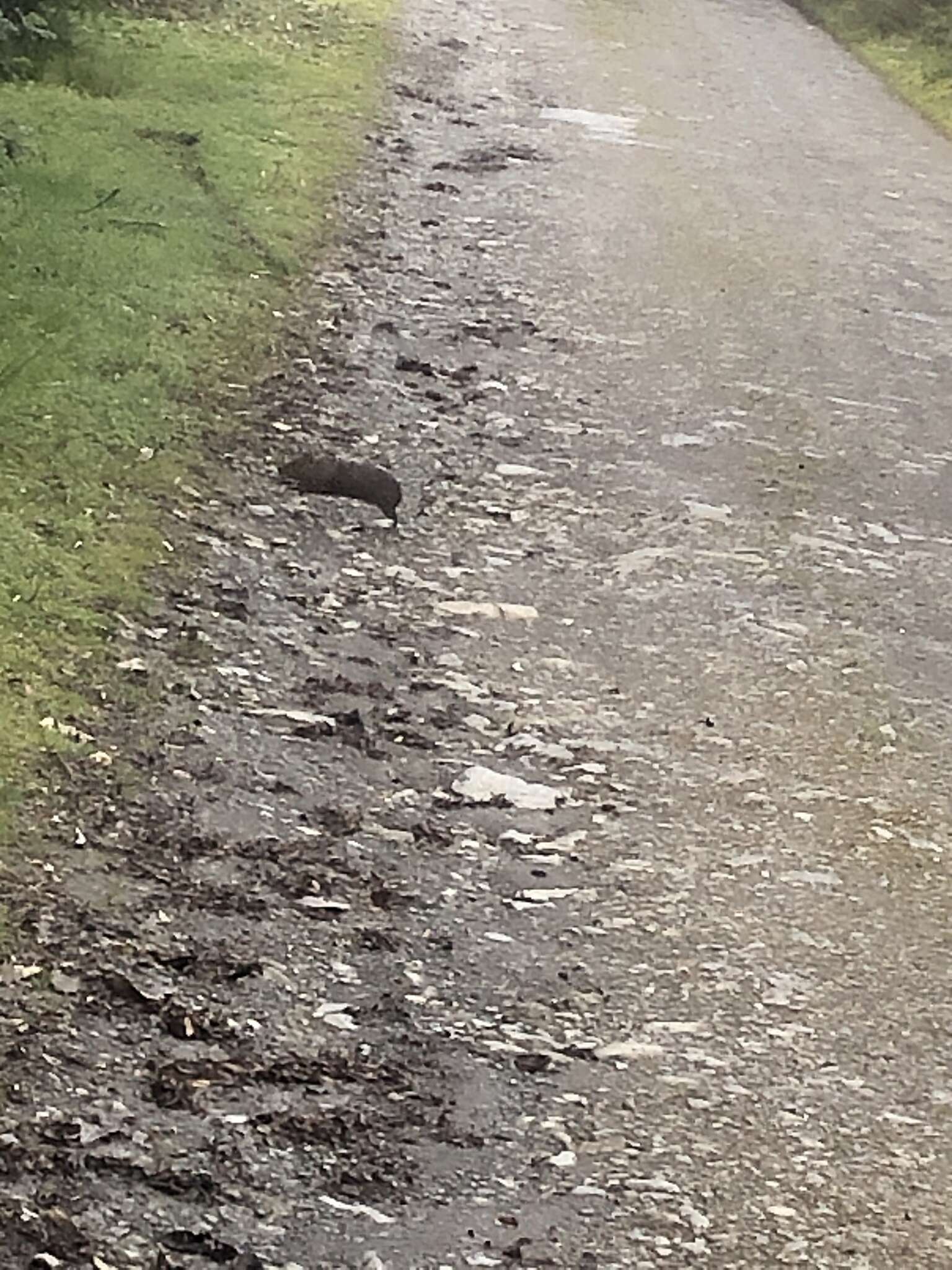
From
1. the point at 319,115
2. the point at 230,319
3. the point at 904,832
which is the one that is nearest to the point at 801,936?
the point at 904,832

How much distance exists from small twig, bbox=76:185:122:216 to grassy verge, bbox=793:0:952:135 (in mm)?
7882

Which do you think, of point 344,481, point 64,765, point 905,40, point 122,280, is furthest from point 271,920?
point 905,40

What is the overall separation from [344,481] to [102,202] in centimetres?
252

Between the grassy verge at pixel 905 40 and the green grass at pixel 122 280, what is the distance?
15.7ft

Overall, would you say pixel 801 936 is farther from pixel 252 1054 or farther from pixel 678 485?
pixel 678 485

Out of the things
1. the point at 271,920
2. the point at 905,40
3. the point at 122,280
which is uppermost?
the point at 905,40

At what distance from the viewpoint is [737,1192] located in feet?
11.3

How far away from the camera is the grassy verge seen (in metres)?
15.6

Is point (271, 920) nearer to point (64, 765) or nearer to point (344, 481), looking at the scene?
point (64, 765)

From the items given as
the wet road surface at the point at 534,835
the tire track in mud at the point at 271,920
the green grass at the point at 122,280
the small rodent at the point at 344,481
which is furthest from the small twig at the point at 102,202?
the small rodent at the point at 344,481

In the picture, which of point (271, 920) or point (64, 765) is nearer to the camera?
point (271, 920)

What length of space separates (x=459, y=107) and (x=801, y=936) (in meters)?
9.08

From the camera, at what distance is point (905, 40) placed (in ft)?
57.7

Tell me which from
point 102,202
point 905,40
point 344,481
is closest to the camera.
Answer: point 344,481
